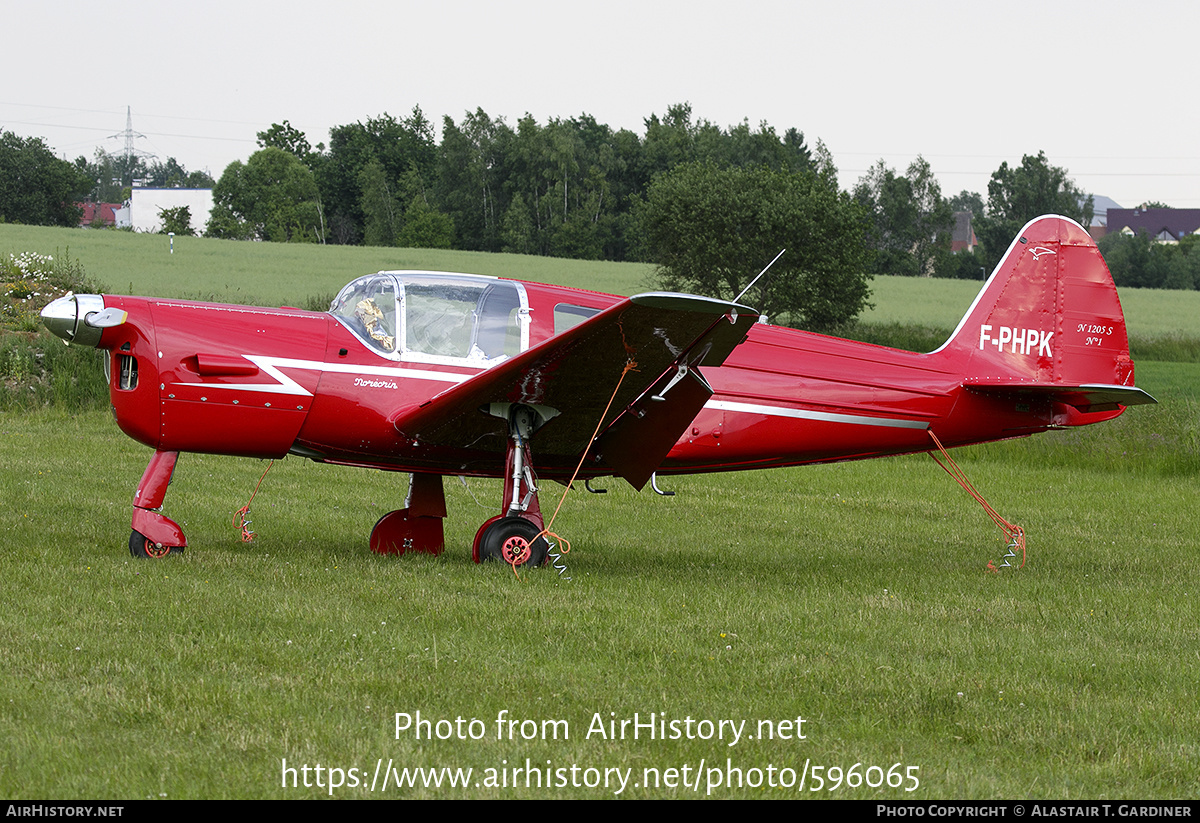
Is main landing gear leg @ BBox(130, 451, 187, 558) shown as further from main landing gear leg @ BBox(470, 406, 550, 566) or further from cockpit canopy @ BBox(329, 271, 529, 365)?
main landing gear leg @ BBox(470, 406, 550, 566)

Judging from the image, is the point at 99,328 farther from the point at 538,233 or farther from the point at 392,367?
the point at 538,233

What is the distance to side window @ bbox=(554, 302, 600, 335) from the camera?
863cm

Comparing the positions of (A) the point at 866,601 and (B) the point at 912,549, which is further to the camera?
(B) the point at 912,549

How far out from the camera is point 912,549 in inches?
424

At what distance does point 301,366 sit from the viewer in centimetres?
828

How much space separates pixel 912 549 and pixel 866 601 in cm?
323

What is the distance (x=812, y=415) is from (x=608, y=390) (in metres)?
2.15

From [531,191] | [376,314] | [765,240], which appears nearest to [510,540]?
[376,314]

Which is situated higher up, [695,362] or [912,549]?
[695,362]

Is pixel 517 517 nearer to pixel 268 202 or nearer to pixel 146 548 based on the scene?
pixel 146 548

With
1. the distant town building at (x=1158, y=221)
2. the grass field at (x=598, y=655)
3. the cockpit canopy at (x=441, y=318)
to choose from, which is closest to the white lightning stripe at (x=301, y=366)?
the cockpit canopy at (x=441, y=318)

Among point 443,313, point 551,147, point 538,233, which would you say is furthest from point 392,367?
point 551,147

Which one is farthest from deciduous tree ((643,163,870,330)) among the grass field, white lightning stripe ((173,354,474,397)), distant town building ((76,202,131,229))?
distant town building ((76,202,131,229))

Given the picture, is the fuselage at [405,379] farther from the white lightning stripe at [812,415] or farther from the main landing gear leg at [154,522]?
the main landing gear leg at [154,522]
